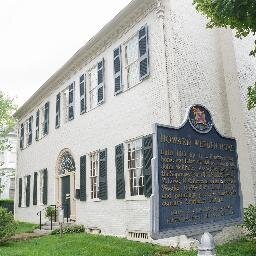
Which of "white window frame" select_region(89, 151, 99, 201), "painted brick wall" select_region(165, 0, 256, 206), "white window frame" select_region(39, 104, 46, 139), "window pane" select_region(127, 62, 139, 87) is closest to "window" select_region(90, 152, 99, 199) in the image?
"white window frame" select_region(89, 151, 99, 201)

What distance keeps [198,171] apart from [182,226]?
90 centimetres

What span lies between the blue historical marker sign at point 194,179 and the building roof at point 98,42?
7422 mm

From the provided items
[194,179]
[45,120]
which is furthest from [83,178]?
[194,179]

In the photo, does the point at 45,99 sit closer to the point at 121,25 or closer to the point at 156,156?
the point at 121,25

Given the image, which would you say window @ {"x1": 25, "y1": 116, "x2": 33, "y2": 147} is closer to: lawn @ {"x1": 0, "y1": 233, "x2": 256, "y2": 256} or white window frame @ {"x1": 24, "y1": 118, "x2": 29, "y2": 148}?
white window frame @ {"x1": 24, "y1": 118, "x2": 29, "y2": 148}

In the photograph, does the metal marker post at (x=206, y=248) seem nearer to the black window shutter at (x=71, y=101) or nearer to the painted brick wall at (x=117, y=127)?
the painted brick wall at (x=117, y=127)

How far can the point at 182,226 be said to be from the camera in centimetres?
511

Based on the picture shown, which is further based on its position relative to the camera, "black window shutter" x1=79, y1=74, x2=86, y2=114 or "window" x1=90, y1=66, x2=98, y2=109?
"black window shutter" x1=79, y1=74, x2=86, y2=114

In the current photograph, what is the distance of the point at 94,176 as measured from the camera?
49.0ft

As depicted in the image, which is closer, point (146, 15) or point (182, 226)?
point (182, 226)

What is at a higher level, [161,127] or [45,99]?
[45,99]

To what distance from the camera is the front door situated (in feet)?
57.6

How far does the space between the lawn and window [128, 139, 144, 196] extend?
66.0 inches

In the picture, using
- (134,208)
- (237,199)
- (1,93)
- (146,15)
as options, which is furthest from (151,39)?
(1,93)
